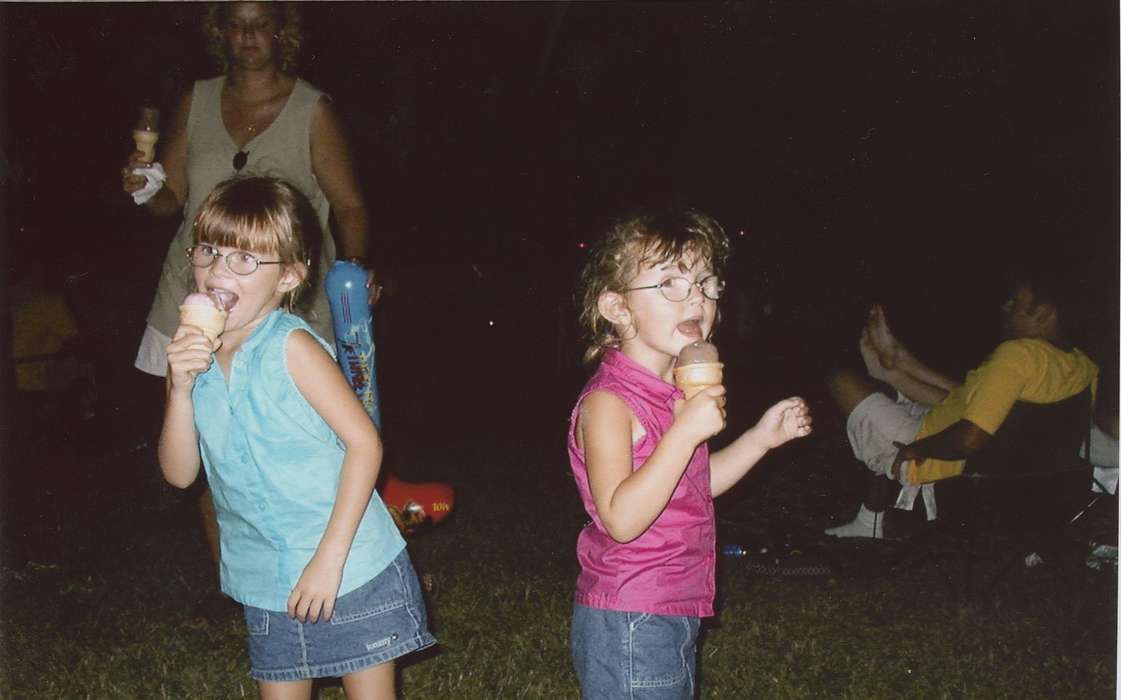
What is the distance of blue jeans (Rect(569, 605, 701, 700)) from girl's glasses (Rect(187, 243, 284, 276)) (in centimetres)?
115

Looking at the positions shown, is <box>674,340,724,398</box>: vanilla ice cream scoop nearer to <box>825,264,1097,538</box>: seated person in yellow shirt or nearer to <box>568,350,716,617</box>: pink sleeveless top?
<box>568,350,716,617</box>: pink sleeveless top

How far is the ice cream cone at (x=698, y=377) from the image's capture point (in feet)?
7.07

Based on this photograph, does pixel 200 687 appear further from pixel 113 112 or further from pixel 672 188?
pixel 672 188

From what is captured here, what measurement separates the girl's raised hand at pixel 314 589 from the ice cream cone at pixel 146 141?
195 centimetres

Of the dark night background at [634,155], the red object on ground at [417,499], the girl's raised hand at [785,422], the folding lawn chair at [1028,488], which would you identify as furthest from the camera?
the dark night background at [634,155]

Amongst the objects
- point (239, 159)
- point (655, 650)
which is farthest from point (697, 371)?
point (239, 159)

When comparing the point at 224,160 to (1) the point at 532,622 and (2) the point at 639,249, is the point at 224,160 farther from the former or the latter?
(1) the point at 532,622

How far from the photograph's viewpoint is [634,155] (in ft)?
48.6

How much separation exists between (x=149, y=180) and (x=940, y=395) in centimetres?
467

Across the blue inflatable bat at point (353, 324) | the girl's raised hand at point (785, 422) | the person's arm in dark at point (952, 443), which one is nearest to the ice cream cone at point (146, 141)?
the blue inflatable bat at point (353, 324)

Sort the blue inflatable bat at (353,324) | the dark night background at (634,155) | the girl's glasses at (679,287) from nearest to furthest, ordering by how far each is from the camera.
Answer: the girl's glasses at (679,287)
the blue inflatable bat at (353,324)
the dark night background at (634,155)

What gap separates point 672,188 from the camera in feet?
48.8

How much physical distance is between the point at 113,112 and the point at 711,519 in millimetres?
8412

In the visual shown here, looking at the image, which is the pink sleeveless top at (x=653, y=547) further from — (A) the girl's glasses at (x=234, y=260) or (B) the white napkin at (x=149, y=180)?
(B) the white napkin at (x=149, y=180)
